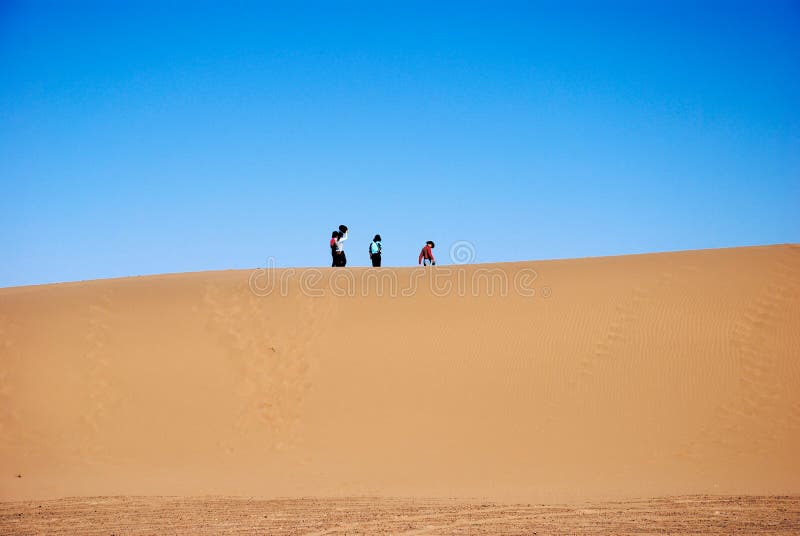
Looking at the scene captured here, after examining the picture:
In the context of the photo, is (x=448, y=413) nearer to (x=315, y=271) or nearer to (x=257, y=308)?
(x=257, y=308)

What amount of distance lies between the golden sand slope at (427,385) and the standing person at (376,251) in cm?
173

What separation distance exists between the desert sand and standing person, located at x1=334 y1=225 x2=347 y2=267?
1.23 meters

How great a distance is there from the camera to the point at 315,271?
19.0 meters

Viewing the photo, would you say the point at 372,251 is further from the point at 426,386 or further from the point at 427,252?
the point at 426,386

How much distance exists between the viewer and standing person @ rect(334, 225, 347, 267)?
18.4 meters

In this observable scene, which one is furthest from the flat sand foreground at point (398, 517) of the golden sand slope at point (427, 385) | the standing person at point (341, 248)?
the standing person at point (341, 248)

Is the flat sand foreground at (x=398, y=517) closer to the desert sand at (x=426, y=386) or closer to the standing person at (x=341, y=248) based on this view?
the desert sand at (x=426, y=386)

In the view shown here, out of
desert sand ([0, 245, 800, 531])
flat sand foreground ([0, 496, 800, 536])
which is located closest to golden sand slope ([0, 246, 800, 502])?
desert sand ([0, 245, 800, 531])

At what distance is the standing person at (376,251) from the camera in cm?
1936

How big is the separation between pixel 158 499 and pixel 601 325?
906cm

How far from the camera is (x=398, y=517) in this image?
28.2 ft

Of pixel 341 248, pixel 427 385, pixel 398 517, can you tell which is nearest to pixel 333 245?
pixel 341 248

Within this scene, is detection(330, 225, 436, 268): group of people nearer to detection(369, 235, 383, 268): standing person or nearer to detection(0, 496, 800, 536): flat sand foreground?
detection(369, 235, 383, 268): standing person

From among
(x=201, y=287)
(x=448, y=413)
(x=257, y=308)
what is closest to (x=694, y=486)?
(x=448, y=413)
